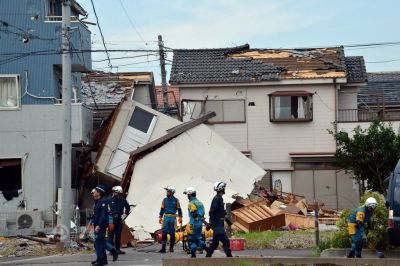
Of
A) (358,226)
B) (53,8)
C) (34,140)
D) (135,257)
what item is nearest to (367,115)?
(53,8)

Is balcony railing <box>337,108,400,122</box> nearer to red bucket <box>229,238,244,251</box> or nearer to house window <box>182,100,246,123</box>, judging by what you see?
house window <box>182,100,246,123</box>

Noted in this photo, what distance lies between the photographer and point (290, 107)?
37844 mm

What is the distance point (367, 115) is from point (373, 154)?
7280mm

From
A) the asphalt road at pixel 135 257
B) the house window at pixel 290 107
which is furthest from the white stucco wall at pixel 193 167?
the house window at pixel 290 107

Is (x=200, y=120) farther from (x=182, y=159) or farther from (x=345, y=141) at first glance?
(x=345, y=141)

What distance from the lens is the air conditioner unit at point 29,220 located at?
93.5 ft

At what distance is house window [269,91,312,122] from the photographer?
124 feet

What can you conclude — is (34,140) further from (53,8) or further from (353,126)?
(353,126)

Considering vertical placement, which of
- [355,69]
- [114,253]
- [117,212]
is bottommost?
[114,253]

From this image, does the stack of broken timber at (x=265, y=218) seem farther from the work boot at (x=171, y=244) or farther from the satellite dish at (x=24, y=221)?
the satellite dish at (x=24, y=221)

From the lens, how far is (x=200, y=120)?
31266mm

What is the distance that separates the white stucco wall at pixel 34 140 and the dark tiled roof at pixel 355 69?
1427 centimetres

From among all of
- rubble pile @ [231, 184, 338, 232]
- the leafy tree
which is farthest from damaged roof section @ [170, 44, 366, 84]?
rubble pile @ [231, 184, 338, 232]

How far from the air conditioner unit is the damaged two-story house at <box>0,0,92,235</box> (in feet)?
2.14
